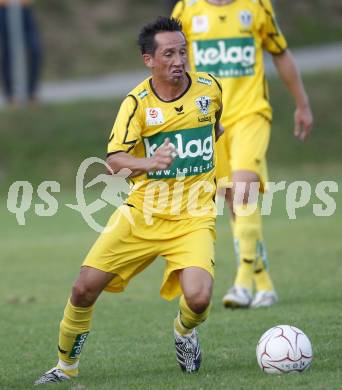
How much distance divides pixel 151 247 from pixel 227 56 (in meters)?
3.06

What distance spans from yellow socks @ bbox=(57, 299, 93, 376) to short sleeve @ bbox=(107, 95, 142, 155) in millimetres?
960

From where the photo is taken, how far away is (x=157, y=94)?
7.29 meters

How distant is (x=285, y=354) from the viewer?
22.1ft

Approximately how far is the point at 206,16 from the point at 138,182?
288 cm

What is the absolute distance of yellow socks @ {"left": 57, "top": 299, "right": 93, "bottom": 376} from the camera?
6.98m

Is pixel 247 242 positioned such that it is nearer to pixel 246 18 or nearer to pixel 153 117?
pixel 246 18

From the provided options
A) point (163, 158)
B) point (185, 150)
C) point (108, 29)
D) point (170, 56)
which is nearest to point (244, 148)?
point (185, 150)

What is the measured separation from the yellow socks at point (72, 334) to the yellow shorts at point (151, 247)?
25cm

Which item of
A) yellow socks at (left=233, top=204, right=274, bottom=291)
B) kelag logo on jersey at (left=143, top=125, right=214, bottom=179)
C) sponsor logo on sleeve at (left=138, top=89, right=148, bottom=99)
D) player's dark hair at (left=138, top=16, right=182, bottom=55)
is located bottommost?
yellow socks at (left=233, top=204, right=274, bottom=291)

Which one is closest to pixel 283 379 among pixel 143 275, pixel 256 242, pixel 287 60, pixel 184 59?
pixel 184 59

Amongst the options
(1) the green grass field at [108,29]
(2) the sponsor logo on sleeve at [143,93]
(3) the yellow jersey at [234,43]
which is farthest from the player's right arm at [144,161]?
(1) the green grass field at [108,29]

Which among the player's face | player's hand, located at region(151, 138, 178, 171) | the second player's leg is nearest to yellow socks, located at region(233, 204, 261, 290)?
the second player's leg

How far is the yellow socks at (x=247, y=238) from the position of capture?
9523mm

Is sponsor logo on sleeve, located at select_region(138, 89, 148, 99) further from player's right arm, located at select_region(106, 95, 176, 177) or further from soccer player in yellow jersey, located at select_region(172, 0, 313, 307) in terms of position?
soccer player in yellow jersey, located at select_region(172, 0, 313, 307)
